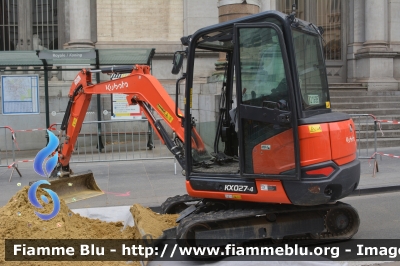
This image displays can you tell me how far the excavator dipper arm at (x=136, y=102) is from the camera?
21.2 ft

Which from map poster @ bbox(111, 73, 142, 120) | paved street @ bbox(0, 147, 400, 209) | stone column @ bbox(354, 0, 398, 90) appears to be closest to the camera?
paved street @ bbox(0, 147, 400, 209)

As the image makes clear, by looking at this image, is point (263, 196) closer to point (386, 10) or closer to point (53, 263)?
point (53, 263)

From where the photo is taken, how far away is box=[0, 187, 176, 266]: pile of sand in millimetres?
5645

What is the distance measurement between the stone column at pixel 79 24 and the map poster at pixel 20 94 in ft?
10.2

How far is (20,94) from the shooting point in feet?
44.0

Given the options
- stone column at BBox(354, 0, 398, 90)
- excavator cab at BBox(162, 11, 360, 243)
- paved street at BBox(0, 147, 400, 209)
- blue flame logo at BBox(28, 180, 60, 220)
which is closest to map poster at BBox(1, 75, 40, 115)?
paved street at BBox(0, 147, 400, 209)

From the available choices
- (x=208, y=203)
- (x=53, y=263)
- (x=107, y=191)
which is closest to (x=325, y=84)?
(x=208, y=203)

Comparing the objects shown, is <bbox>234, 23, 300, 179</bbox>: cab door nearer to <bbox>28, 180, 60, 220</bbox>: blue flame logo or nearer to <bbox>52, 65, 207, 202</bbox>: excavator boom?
<bbox>52, 65, 207, 202</bbox>: excavator boom

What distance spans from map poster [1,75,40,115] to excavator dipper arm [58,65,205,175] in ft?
19.2

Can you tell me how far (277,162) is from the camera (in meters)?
5.30

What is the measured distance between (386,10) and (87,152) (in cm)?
1159

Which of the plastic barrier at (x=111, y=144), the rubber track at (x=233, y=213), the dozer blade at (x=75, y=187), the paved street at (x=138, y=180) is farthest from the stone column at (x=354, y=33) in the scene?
the rubber track at (x=233, y=213)

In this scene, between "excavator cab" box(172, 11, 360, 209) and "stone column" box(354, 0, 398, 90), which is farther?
"stone column" box(354, 0, 398, 90)

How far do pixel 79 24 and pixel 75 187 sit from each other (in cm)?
903
